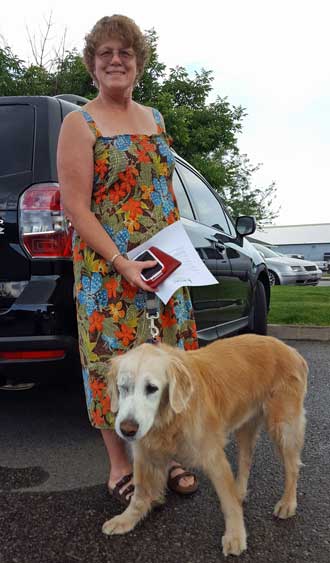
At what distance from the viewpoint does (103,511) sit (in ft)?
8.16

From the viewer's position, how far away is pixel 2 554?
2.10 metres

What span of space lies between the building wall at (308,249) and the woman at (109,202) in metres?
58.6

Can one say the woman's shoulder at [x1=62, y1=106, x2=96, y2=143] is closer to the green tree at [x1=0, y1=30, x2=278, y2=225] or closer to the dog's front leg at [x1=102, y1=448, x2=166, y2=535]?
the dog's front leg at [x1=102, y1=448, x2=166, y2=535]

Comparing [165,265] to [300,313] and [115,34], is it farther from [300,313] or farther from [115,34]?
[300,313]

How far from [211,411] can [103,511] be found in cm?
76

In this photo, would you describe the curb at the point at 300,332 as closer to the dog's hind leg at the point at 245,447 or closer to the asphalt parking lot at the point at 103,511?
the asphalt parking lot at the point at 103,511

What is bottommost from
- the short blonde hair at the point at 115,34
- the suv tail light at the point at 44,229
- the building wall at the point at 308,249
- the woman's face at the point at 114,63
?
the building wall at the point at 308,249

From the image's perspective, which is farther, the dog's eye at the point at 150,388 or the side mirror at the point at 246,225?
the side mirror at the point at 246,225

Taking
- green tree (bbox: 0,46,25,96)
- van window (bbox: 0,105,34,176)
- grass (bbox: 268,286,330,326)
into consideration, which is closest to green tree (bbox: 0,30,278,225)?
green tree (bbox: 0,46,25,96)

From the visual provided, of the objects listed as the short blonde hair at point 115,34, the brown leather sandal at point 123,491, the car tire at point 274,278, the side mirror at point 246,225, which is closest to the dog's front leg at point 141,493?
the brown leather sandal at point 123,491

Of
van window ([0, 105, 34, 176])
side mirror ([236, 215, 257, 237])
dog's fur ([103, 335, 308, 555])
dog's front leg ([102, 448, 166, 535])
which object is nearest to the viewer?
dog's fur ([103, 335, 308, 555])

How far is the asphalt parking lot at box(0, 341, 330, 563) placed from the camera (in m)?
2.13

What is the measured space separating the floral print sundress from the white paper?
68mm

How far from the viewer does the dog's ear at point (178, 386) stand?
210cm
